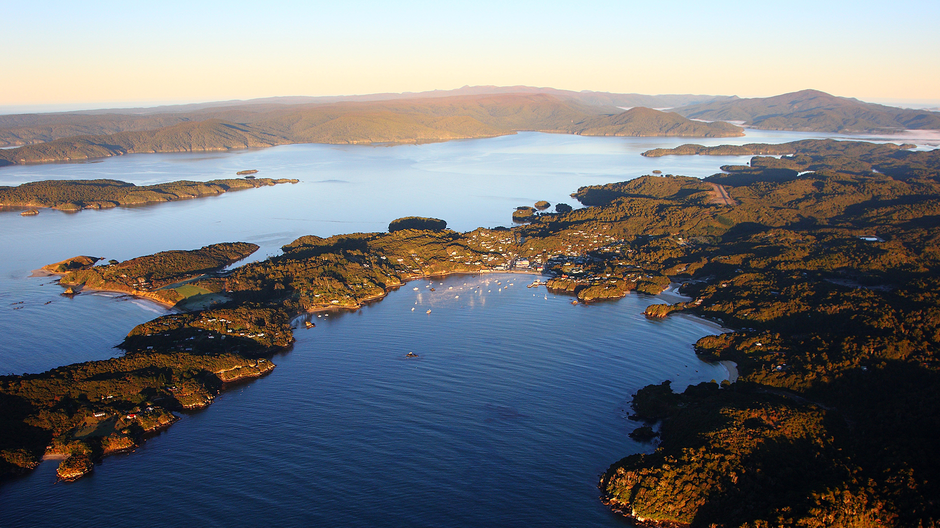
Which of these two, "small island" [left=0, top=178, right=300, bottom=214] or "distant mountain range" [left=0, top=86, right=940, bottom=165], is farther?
"distant mountain range" [left=0, top=86, right=940, bottom=165]

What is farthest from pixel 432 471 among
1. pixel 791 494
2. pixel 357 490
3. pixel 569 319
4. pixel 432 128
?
pixel 432 128

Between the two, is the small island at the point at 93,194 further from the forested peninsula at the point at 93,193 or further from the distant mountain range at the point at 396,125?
the distant mountain range at the point at 396,125

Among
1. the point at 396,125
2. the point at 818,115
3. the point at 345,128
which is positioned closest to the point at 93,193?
the point at 345,128

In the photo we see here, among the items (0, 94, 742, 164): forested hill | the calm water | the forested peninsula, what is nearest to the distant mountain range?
(0, 94, 742, 164): forested hill

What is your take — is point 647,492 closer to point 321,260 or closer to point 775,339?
point 775,339

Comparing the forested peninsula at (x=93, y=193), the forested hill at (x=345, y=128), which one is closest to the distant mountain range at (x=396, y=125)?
the forested hill at (x=345, y=128)

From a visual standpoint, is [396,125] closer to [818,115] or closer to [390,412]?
[818,115]

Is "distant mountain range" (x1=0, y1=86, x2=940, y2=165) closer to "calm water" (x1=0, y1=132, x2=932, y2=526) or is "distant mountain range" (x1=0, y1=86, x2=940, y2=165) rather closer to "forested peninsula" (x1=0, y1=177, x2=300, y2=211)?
"forested peninsula" (x1=0, y1=177, x2=300, y2=211)

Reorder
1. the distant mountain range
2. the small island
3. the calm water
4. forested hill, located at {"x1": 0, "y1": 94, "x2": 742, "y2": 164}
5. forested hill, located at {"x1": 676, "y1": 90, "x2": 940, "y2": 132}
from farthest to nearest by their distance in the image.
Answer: forested hill, located at {"x1": 676, "y1": 90, "x2": 940, "y2": 132}
the distant mountain range
forested hill, located at {"x1": 0, "y1": 94, "x2": 742, "y2": 164}
the small island
the calm water
